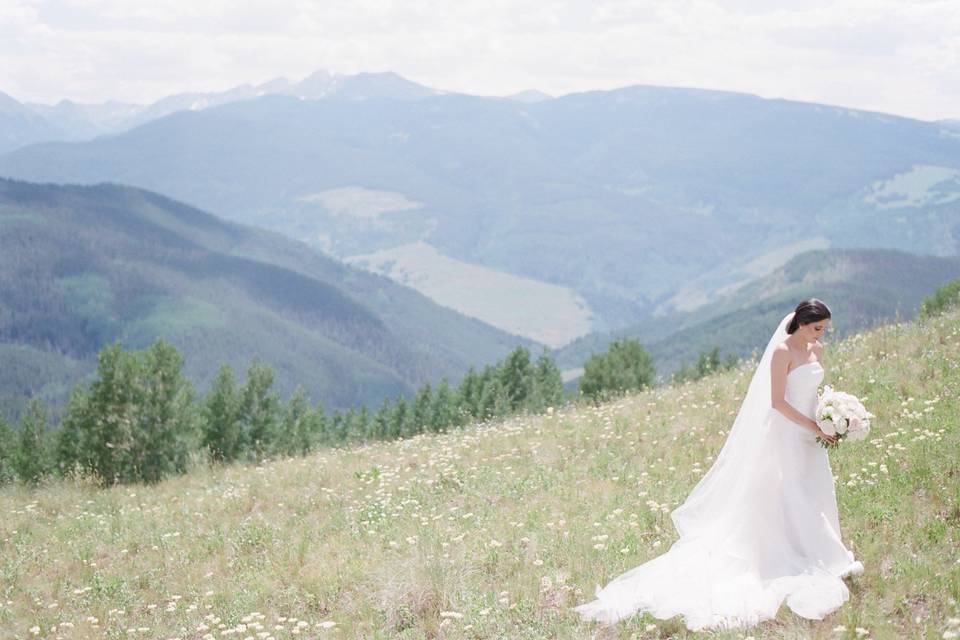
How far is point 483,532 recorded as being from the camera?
34.8 ft

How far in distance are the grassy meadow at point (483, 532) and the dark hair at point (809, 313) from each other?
249 cm

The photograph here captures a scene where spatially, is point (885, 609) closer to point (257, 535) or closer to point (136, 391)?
point (257, 535)

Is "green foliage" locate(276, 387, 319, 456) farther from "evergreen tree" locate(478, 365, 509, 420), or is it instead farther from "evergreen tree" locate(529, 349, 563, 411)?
"evergreen tree" locate(529, 349, 563, 411)

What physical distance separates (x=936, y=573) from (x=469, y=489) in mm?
6623

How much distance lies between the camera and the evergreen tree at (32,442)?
56000 mm

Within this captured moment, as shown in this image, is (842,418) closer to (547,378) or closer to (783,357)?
(783,357)

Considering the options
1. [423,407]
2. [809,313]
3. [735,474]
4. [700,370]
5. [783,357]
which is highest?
[809,313]

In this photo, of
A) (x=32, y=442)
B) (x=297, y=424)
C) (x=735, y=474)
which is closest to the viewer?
(x=735, y=474)

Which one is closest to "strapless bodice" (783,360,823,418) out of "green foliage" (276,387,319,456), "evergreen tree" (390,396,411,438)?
"green foliage" (276,387,319,456)

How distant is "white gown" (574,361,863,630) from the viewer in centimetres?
796

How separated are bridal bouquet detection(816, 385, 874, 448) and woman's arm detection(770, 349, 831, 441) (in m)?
0.15

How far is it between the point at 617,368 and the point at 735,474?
220 ft

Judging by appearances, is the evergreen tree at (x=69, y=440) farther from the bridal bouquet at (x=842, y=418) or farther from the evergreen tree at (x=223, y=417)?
the bridal bouquet at (x=842, y=418)

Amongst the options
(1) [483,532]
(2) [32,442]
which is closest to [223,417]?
(2) [32,442]
